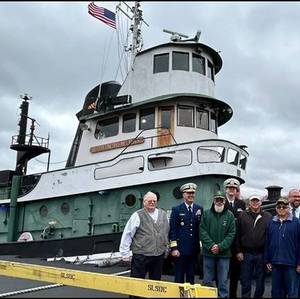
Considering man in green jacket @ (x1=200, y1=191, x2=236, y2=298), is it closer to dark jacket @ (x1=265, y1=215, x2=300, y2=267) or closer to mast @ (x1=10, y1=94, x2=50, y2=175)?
dark jacket @ (x1=265, y1=215, x2=300, y2=267)

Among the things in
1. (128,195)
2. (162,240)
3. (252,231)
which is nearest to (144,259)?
(162,240)

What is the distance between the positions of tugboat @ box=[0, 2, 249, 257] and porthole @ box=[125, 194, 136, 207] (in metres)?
0.03

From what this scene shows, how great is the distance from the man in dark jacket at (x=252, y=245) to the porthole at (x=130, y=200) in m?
5.55

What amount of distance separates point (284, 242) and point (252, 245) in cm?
46

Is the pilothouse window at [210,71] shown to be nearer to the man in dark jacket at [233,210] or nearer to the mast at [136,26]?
the mast at [136,26]

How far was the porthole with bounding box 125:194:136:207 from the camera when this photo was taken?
11.2m

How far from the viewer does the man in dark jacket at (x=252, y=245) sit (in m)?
5.72

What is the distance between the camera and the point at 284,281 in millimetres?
5461

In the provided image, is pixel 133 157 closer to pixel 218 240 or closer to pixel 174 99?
pixel 174 99

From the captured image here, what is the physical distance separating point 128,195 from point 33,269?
205 inches

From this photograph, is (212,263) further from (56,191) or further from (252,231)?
(56,191)

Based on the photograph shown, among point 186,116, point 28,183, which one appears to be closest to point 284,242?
point 186,116

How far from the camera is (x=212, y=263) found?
5793mm

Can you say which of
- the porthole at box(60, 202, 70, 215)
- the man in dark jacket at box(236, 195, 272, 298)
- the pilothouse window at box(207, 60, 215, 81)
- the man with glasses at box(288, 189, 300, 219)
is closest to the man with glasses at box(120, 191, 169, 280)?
the man in dark jacket at box(236, 195, 272, 298)
